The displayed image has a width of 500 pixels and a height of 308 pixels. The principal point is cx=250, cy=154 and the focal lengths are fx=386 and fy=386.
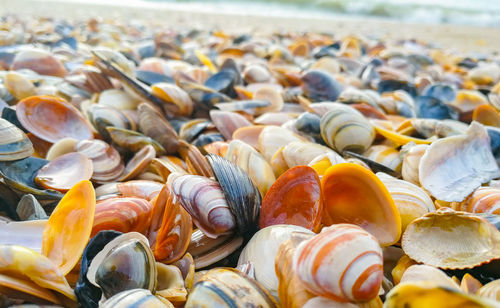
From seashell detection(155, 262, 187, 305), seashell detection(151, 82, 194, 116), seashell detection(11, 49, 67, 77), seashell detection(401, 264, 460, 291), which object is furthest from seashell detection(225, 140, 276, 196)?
seashell detection(11, 49, 67, 77)

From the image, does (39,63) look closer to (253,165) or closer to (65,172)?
(65,172)

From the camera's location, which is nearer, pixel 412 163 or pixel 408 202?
pixel 408 202

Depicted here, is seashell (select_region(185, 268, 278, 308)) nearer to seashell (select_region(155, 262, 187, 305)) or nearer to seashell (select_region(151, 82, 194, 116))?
seashell (select_region(155, 262, 187, 305))

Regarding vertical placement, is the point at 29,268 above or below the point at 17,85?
below

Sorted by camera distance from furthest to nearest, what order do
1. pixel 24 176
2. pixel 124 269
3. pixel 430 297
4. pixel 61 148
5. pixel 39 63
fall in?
1. pixel 39 63
2. pixel 61 148
3. pixel 24 176
4. pixel 124 269
5. pixel 430 297

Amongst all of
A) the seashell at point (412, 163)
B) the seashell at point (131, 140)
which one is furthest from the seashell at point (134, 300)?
the seashell at point (412, 163)

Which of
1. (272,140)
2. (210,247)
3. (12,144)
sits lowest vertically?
(210,247)

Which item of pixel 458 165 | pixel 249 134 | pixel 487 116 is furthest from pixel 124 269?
pixel 487 116
